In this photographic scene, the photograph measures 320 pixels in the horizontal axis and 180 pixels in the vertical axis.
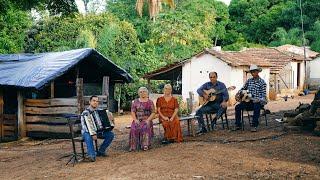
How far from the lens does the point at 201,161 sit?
320 inches

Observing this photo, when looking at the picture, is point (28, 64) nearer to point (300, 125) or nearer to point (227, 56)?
point (300, 125)

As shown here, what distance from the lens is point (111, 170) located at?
312 inches

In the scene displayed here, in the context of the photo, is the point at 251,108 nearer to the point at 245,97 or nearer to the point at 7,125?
the point at 245,97

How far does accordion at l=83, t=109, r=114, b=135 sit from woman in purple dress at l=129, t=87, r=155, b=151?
0.70 metres

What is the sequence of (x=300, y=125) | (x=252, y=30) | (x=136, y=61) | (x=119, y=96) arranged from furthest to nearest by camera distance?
(x=252, y=30), (x=136, y=61), (x=119, y=96), (x=300, y=125)

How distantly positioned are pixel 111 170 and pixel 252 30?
43.6 metres

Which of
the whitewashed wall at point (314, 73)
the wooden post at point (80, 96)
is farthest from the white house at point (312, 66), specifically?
the wooden post at point (80, 96)

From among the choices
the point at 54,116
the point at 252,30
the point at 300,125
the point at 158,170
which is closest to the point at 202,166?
the point at 158,170

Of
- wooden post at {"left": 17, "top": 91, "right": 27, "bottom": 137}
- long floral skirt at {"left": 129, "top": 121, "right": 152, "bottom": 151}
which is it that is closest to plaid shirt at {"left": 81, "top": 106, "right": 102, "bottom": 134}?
long floral skirt at {"left": 129, "top": 121, "right": 152, "bottom": 151}

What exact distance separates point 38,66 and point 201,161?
30.8 feet

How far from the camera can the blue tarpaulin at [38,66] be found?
14.9 meters

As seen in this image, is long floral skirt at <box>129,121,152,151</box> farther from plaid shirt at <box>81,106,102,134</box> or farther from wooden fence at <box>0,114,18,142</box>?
wooden fence at <box>0,114,18,142</box>

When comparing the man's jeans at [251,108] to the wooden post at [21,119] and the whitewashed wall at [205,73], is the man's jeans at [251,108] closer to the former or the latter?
the wooden post at [21,119]

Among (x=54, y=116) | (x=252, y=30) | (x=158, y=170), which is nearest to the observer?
(x=158, y=170)
